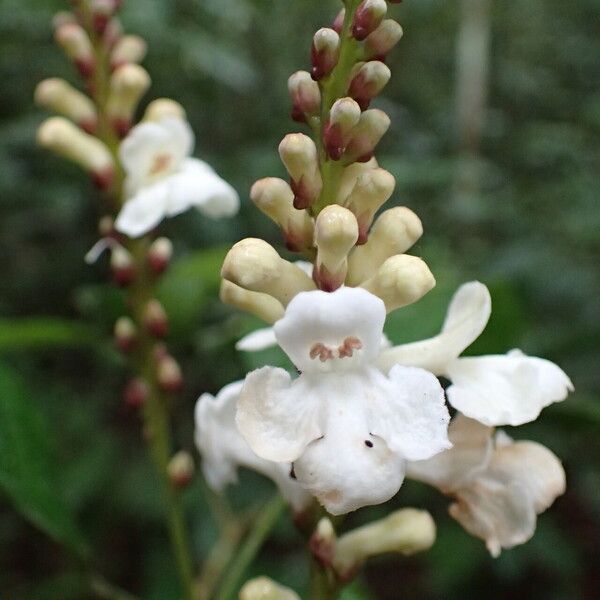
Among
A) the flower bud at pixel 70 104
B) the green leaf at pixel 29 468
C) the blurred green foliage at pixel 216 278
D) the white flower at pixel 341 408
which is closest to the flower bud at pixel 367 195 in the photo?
the white flower at pixel 341 408

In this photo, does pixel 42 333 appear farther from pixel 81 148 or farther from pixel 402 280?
pixel 402 280

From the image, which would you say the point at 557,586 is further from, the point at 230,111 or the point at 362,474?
the point at 362,474

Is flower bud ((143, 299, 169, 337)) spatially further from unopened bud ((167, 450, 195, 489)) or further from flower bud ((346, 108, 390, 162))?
flower bud ((346, 108, 390, 162))

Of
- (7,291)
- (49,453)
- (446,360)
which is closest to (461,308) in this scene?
(446,360)

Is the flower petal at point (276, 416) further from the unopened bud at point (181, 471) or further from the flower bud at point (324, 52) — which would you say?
the unopened bud at point (181, 471)

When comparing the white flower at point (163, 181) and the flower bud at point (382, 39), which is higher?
the flower bud at point (382, 39)

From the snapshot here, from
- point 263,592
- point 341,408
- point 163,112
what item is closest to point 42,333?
point 163,112
